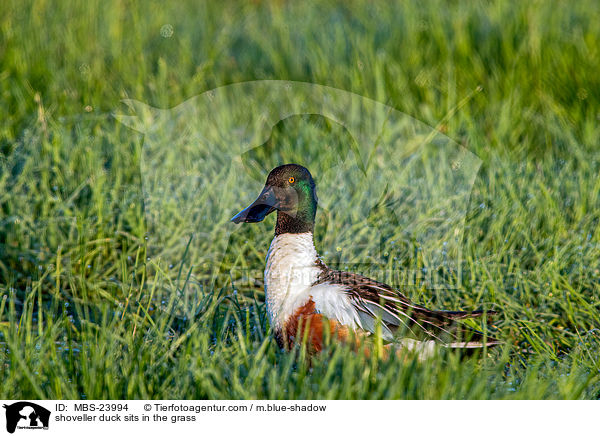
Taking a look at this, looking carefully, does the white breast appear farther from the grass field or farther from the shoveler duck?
the grass field

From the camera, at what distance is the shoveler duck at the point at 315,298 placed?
7.79 feet

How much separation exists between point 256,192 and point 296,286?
1.00 meters

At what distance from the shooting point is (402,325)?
2.37 meters

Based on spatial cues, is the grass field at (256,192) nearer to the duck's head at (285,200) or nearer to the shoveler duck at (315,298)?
the shoveler duck at (315,298)

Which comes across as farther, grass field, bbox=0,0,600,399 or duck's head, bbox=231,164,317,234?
duck's head, bbox=231,164,317,234

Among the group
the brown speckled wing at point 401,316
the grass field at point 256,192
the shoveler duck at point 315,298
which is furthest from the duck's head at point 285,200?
the grass field at point 256,192

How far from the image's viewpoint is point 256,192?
336 cm

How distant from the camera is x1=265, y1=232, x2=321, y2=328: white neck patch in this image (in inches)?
94.7
